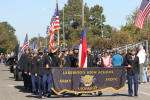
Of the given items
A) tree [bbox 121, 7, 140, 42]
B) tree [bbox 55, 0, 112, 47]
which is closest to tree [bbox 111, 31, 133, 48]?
tree [bbox 121, 7, 140, 42]

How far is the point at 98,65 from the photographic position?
13.7 metres

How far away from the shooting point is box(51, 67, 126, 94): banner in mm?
12375

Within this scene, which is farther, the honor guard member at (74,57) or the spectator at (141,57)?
the spectator at (141,57)

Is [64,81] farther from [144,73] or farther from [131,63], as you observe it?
[144,73]

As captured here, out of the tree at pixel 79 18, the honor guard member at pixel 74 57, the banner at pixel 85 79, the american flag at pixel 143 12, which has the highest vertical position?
the tree at pixel 79 18

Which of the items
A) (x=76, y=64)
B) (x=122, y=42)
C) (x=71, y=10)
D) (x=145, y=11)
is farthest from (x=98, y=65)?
(x=71, y=10)

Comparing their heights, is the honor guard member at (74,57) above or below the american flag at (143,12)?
below

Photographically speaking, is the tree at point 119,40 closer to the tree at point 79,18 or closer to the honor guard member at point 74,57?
the honor guard member at point 74,57

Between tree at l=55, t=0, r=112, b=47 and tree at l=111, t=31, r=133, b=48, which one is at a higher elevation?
tree at l=55, t=0, r=112, b=47

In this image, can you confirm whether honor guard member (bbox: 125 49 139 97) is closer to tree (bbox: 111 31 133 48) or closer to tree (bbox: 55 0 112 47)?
tree (bbox: 111 31 133 48)

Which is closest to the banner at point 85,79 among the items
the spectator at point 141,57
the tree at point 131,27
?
the spectator at point 141,57

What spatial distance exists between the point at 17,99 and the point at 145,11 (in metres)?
8.71

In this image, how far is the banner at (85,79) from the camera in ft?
40.6

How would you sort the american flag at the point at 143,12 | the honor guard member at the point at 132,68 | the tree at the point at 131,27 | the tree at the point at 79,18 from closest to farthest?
the honor guard member at the point at 132,68, the american flag at the point at 143,12, the tree at the point at 131,27, the tree at the point at 79,18
